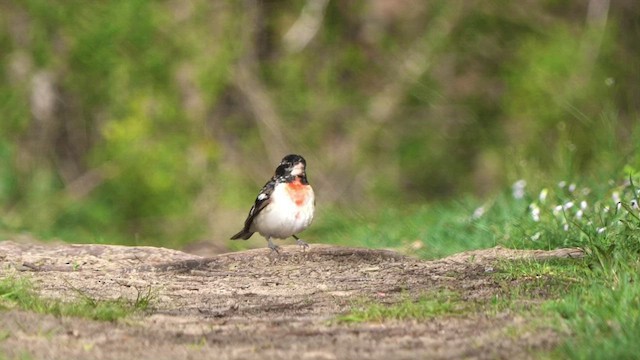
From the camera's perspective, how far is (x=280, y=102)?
15.8 m

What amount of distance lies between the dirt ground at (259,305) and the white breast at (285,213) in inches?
15.1

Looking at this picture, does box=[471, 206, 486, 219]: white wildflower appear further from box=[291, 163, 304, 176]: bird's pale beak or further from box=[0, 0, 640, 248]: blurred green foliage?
box=[291, 163, 304, 176]: bird's pale beak

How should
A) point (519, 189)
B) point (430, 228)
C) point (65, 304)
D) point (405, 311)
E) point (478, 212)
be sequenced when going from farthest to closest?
point (430, 228)
point (478, 212)
point (519, 189)
point (65, 304)
point (405, 311)

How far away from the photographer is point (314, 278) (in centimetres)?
725

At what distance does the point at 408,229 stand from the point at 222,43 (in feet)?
17.0

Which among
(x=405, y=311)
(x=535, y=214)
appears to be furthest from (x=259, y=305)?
(x=535, y=214)

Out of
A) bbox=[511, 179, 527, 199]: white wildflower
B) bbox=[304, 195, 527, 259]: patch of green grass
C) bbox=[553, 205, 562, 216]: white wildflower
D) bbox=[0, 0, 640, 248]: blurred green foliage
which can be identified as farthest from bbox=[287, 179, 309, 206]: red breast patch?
bbox=[0, 0, 640, 248]: blurred green foliage

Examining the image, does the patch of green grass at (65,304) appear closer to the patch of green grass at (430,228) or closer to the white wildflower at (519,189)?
the patch of green grass at (430,228)

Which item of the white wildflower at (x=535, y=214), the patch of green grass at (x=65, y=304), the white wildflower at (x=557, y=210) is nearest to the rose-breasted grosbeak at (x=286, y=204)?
the white wildflower at (x=535, y=214)

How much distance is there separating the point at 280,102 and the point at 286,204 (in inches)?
279

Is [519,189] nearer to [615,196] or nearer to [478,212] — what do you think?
[478,212]

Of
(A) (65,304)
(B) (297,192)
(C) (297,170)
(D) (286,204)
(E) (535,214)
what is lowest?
(A) (65,304)

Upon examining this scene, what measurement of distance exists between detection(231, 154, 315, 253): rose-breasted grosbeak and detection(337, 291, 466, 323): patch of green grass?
2.82 m

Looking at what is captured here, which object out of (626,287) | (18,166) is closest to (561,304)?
(626,287)
